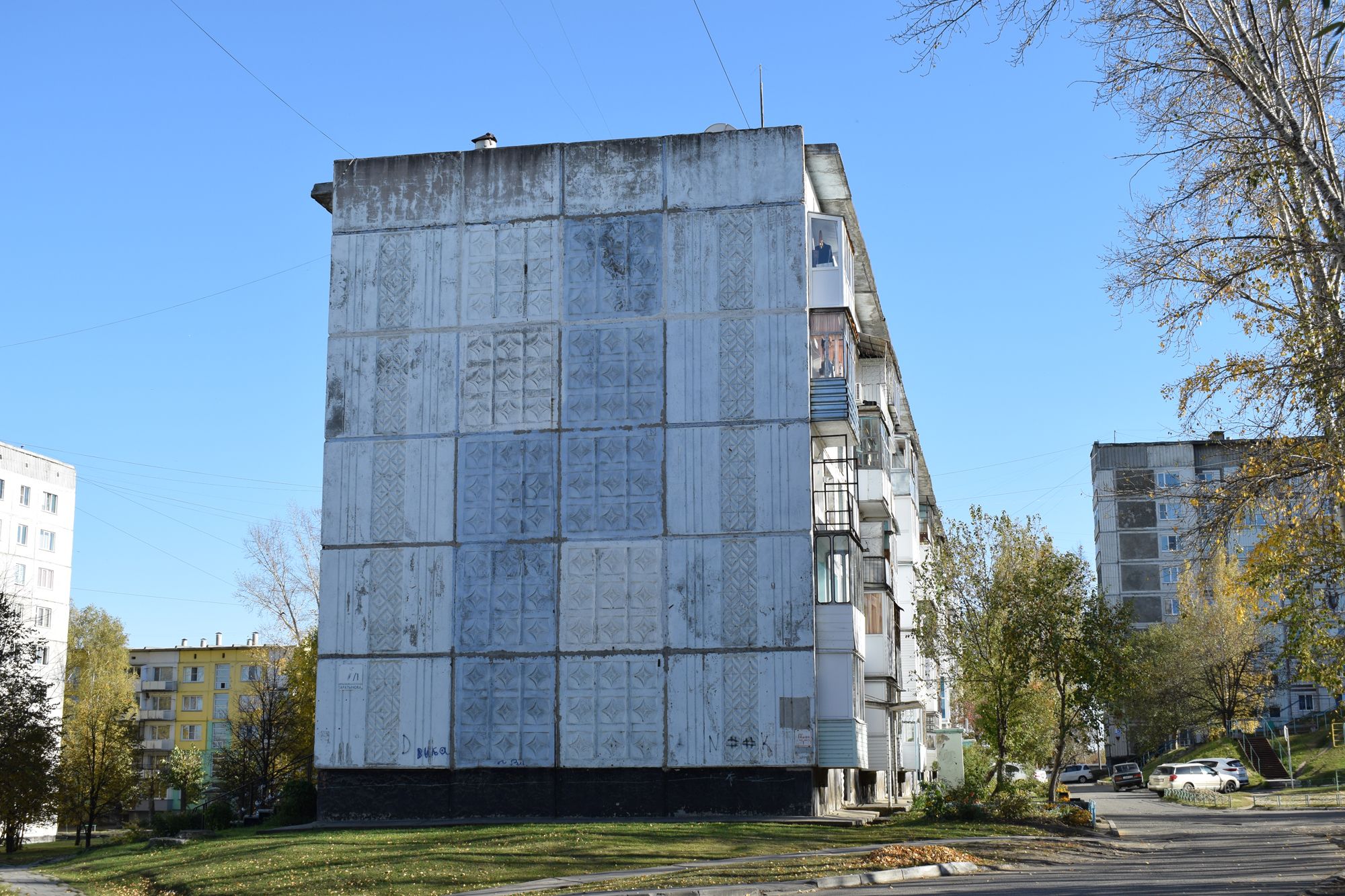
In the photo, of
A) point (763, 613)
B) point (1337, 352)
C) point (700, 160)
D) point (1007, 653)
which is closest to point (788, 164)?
point (700, 160)

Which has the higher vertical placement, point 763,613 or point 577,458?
point 577,458

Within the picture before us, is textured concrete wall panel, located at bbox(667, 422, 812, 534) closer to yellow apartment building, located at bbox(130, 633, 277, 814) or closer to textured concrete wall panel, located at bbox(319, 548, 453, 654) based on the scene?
textured concrete wall panel, located at bbox(319, 548, 453, 654)

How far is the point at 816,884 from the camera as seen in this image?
18781 mm

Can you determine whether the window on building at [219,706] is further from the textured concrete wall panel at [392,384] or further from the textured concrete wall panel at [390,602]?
the textured concrete wall panel at [392,384]

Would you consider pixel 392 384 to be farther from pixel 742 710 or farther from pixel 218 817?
pixel 218 817

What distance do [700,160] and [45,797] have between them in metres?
35.7

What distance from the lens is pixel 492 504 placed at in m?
35.0

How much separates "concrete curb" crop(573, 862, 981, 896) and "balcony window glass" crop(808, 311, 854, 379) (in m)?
16.4

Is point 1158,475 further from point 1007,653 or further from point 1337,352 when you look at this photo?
point 1337,352

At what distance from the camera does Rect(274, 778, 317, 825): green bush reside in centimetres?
3719

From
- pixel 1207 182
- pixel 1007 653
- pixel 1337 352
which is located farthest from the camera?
→ pixel 1007 653

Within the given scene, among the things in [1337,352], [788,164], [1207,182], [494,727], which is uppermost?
[788,164]

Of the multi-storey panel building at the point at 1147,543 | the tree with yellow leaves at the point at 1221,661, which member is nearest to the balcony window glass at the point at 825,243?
the tree with yellow leaves at the point at 1221,661

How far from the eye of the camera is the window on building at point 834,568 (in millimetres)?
34312
